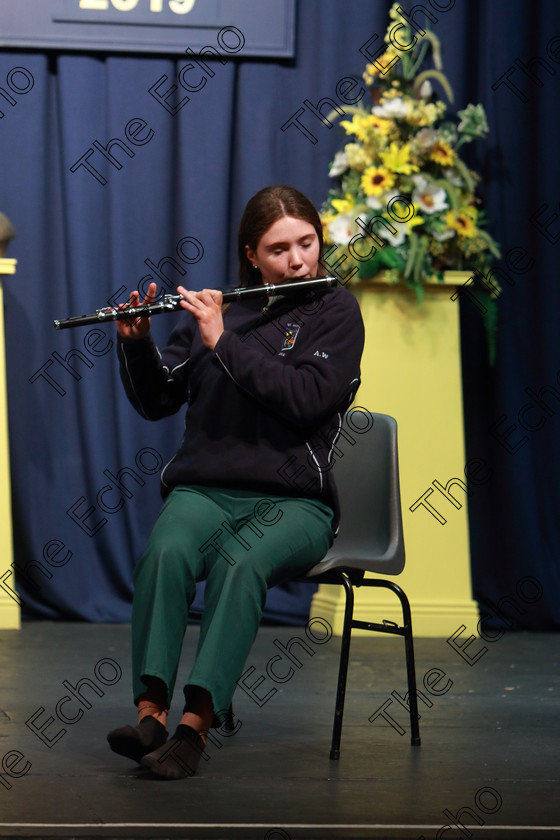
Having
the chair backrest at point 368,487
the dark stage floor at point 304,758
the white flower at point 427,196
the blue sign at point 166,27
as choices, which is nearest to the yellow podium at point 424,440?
the white flower at point 427,196

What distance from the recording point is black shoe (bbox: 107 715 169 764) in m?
1.69

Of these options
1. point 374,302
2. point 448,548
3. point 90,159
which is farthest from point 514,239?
point 90,159

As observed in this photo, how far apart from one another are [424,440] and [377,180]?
80cm

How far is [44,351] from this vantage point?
3.64 metres

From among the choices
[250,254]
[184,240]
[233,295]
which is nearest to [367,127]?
[184,240]

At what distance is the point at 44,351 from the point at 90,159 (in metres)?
0.65

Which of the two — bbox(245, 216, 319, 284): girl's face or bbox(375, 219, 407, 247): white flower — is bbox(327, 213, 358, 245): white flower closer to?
bbox(375, 219, 407, 247): white flower

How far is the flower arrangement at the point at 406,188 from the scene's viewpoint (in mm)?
3316

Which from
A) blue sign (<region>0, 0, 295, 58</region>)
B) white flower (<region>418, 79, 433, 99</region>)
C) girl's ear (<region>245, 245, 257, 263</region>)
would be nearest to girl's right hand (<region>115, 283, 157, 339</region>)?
girl's ear (<region>245, 245, 257, 263</region>)

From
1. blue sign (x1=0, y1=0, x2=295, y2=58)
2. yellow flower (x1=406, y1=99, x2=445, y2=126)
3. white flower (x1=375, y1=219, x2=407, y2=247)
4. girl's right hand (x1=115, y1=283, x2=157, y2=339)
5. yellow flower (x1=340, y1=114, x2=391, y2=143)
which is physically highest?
blue sign (x1=0, y1=0, x2=295, y2=58)

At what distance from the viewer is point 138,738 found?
1.70 metres

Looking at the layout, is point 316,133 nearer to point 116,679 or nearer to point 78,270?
point 78,270

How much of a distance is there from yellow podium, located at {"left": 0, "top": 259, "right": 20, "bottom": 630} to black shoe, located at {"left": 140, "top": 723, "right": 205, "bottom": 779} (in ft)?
5.61

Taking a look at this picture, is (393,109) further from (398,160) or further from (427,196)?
(427,196)
